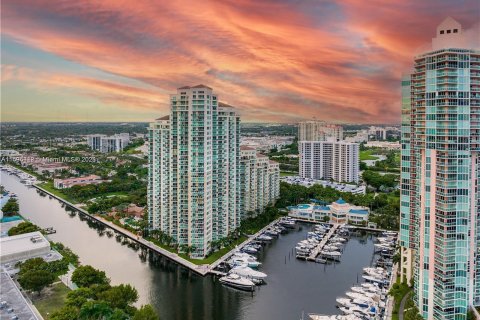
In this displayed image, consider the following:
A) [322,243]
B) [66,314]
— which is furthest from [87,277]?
[322,243]

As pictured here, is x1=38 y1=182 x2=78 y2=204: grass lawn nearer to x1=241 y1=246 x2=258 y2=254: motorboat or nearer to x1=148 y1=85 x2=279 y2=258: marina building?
x1=148 y1=85 x2=279 y2=258: marina building

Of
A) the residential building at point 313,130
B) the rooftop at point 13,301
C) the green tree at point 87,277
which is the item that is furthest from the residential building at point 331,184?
the rooftop at point 13,301

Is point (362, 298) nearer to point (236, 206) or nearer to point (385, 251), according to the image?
point (385, 251)

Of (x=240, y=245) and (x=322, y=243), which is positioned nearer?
(x=240, y=245)

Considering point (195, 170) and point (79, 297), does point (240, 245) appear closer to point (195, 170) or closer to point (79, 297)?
point (195, 170)

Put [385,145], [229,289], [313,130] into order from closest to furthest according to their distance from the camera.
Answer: [229,289] → [313,130] → [385,145]

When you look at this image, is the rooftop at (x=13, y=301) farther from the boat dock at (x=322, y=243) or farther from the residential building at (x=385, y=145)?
the residential building at (x=385, y=145)
